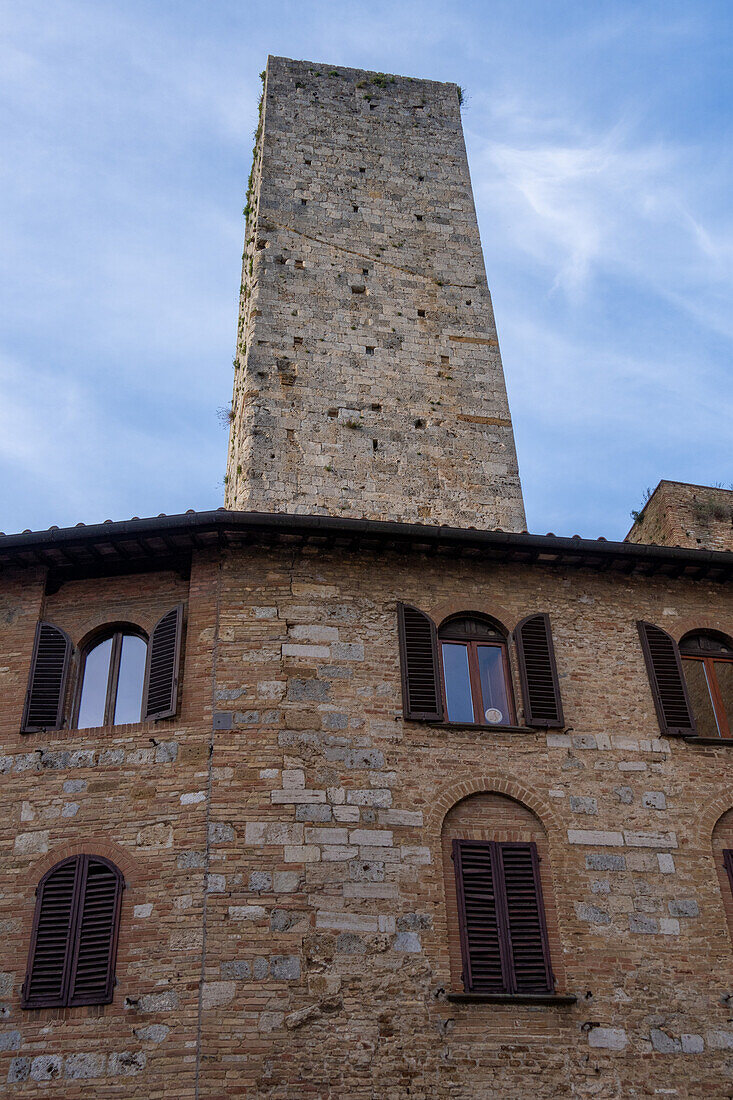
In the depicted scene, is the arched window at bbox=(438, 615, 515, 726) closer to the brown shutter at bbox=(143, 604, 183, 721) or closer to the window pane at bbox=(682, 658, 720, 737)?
the window pane at bbox=(682, 658, 720, 737)

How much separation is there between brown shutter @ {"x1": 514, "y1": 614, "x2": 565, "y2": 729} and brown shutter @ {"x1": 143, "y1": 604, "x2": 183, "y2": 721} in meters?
3.72

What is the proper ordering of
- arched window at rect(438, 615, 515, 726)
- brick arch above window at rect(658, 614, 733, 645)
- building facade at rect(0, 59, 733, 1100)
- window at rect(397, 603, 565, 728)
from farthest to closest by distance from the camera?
1. brick arch above window at rect(658, 614, 733, 645)
2. arched window at rect(438, 615, 515, 726)
3. window at rect(397, 603, 565, 728)
4. building facade at rect(0, 59, 733, 1100)

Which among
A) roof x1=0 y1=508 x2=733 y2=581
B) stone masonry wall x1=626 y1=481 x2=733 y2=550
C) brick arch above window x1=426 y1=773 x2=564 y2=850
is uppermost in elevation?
stone masonry wall x1=626 y1=481 x2=733 y2=550

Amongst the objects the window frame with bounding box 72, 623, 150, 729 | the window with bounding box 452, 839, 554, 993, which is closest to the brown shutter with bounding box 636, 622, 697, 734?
the window with bounding box 452, 839, 554, 993

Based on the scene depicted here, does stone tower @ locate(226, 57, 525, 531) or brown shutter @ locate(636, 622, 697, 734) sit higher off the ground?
stone tower @ locate(226, 57, 525, 531)

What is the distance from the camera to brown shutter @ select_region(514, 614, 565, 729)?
1202 cm

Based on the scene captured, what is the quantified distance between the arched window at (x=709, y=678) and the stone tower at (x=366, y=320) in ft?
13.0

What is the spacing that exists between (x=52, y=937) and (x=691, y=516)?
1106cm

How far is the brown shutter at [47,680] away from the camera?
11672 mm

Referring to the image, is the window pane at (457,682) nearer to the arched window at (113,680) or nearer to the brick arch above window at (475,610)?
the brick arch above window at (475,610)

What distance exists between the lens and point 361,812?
11.1m

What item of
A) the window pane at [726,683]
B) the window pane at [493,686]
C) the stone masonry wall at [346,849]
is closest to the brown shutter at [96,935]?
the stone masonry wall at [346,849]

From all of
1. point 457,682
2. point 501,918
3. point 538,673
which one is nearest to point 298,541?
point 457,682

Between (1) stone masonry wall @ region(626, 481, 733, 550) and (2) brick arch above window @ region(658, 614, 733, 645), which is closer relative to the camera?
(2) brick arch above window @ region(658, 614, 733, 645)
